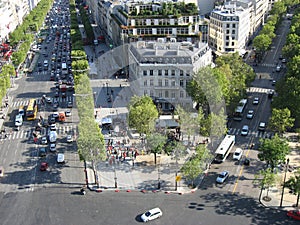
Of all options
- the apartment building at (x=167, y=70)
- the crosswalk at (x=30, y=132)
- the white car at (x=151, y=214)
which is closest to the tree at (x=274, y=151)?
the white car at (x=151, y=214)

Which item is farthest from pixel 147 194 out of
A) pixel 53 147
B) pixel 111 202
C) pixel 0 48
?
pixel 0 48

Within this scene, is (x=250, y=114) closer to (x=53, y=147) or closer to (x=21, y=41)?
(x=53, y=147)

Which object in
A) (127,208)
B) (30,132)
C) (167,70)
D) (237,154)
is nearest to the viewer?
(127,208)

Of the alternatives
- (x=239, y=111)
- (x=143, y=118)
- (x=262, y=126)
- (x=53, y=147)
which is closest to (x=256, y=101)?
(x=239, y=111)

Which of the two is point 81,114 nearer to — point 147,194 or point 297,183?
point 147,194

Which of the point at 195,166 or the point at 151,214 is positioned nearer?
the point at 151,214
